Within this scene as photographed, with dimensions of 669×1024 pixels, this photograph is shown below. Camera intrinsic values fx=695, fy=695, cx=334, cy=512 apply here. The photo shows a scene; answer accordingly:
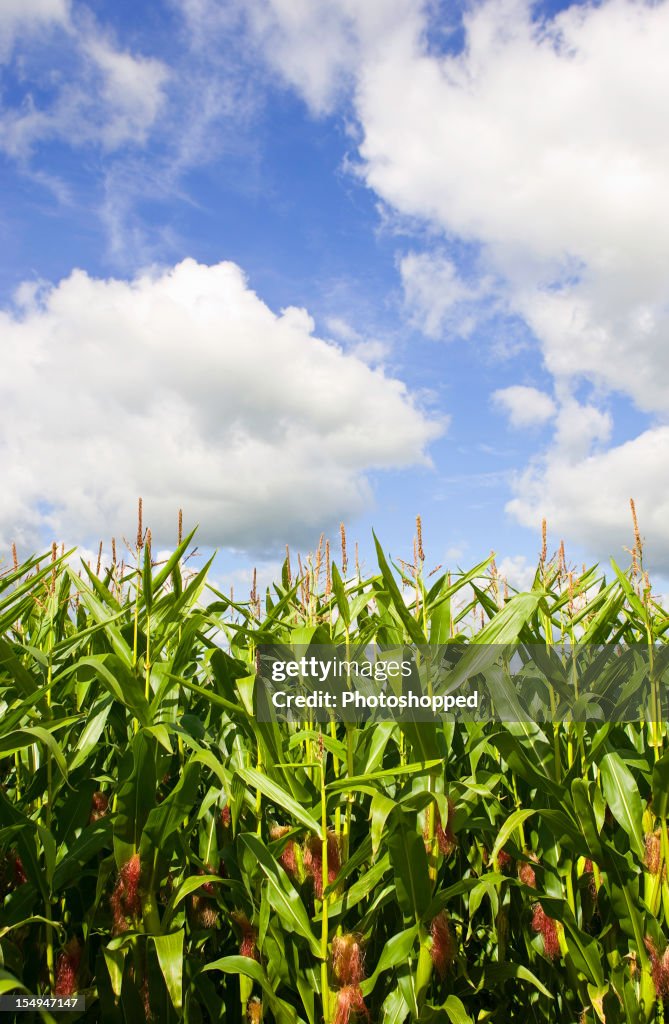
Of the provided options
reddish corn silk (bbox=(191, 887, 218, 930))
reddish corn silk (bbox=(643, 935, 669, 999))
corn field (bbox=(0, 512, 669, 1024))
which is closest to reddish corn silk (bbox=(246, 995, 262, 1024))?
corn field (bbox=(0, 512, 669, 1024))

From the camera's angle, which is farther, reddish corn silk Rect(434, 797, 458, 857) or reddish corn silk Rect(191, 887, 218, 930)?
reddish corn silk Rect(191, 887, 218, 930)

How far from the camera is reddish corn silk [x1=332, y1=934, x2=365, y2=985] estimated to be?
7.97 feet

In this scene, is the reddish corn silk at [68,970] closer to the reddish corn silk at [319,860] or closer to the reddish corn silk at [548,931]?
the reddish corn silk at [319,860]

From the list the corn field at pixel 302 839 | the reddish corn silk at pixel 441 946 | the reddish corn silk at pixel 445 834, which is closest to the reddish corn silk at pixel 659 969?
the corn field at pixel 302 839

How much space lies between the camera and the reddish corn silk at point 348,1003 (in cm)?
239

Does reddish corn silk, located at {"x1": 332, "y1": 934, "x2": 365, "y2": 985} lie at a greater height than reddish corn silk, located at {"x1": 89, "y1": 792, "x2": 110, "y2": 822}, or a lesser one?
lesser

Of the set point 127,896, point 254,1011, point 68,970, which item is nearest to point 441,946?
point 254,1011

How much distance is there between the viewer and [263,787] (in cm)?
238

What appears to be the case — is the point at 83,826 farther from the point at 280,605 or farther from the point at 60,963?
the point at 280,605

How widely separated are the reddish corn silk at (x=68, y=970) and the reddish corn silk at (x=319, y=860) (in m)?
0.86

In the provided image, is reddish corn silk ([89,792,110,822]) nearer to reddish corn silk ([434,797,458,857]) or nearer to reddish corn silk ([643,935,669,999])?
reddish corn silk ([434,797,458,857])

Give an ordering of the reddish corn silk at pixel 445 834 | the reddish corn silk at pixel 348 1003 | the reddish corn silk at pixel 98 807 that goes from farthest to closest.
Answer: the reddish corn silk at pixel 98 807
the reddish corn silk at pixel 445 834
the reddish corn silk at pixel 348 1003

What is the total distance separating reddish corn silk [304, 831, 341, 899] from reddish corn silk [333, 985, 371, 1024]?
1.00 feet

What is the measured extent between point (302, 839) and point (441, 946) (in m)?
0.64
